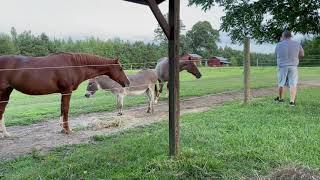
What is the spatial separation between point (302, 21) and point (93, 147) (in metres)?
8.67

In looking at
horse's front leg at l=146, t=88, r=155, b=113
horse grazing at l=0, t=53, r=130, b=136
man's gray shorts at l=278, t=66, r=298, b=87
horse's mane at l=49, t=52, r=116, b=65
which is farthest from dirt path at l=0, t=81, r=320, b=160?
man's gray shorts at l=278, t=66, r=298, b=87

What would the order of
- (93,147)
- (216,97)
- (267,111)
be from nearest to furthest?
1. (93,147)
2. (267,111)
3. (216,97)

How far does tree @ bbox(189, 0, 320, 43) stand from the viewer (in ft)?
42.7

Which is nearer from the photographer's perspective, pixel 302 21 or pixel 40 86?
pixel 40 86

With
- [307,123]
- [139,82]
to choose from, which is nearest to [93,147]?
[307,123]

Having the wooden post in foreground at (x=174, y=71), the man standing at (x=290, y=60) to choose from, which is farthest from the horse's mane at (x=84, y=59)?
the man standing at (x=290, y=60)

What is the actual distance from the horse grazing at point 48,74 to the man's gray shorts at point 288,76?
15.2 ft

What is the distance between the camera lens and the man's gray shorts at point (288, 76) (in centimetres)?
1080

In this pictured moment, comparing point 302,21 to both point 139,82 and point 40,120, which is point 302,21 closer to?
point 139,82

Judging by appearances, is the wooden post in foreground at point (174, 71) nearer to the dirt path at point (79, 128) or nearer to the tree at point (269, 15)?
the dirt path at point (79, 128)

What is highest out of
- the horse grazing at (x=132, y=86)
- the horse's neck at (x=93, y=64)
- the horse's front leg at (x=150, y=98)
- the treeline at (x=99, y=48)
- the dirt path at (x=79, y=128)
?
the treeline at (x=99, y=48)

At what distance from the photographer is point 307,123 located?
8039mm

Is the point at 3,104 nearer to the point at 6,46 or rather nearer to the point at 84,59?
the point at 84,59

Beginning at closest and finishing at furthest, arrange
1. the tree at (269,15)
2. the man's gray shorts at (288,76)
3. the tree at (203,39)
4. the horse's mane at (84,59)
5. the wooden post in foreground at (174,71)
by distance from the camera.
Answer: the wooden post in foreground at (174,71) < the horse's mane at (84,59) < the man's gray shorts at (288,76) < the tree at (269,15) < the tree at (203,39)
